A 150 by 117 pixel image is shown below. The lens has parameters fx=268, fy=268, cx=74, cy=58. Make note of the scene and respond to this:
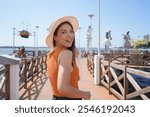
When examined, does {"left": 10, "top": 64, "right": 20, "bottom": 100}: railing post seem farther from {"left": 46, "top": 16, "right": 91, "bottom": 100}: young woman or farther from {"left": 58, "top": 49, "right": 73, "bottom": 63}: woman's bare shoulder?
{"left": 58, "top": 49, "right": 73, "bottom": 63}: woman's bare shoulder

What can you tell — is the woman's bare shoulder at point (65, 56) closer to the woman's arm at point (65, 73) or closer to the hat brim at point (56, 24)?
the woman's arm at point (65, 73)

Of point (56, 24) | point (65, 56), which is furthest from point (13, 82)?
point (65, 56)

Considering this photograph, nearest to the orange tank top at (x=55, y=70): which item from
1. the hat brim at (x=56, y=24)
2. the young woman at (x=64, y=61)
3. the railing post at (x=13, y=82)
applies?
the young woman at (x=64, y=61)

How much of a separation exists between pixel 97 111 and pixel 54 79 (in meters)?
0.48

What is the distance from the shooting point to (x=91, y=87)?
8836 millimetres

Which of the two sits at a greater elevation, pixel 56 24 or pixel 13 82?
pixel 56 24

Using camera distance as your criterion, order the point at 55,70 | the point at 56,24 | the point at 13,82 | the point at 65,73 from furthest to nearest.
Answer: the point at 13,82 < the point at 56,24 < the point at 55,70 < the point at 65,73

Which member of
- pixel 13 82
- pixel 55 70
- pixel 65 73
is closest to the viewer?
pixel 65 73

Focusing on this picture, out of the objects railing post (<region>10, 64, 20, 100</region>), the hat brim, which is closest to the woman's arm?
the hat brim

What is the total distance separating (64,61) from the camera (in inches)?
76.8

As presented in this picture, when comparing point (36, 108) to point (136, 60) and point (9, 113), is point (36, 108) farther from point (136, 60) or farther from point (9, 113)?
point (136, 60)

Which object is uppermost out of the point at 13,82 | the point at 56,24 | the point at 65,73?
the point at 56,24

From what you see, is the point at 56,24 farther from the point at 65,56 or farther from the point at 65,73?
the point at 65,73

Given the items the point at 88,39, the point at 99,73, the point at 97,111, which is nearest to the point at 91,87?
the point at 99,73
